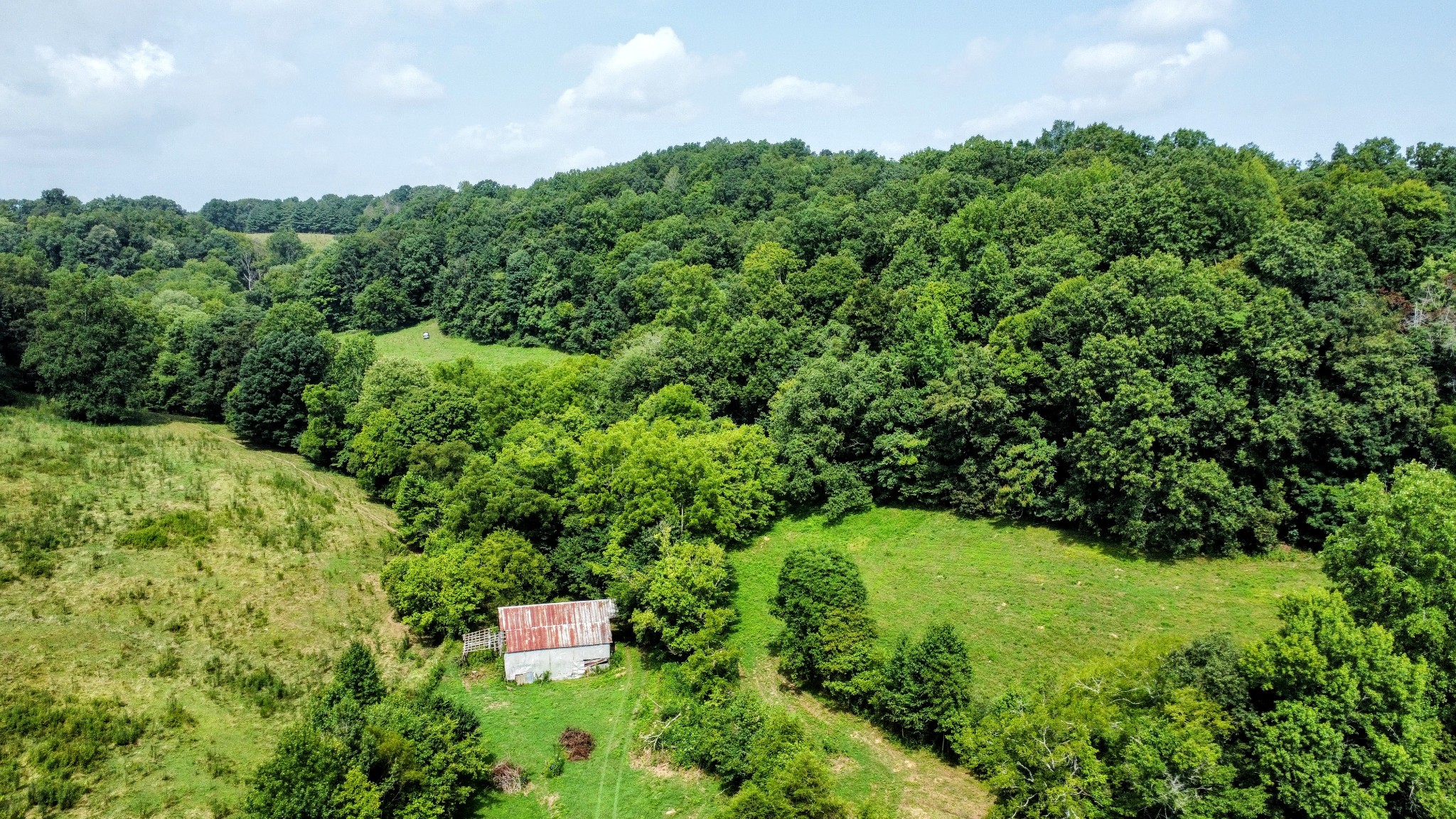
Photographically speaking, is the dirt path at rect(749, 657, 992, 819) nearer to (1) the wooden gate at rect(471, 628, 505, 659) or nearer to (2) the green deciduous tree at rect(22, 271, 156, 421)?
(1) the wooden gate at rect(471, 628, 505, 659)

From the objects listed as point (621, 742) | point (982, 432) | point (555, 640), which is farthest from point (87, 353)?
point (982, 432)

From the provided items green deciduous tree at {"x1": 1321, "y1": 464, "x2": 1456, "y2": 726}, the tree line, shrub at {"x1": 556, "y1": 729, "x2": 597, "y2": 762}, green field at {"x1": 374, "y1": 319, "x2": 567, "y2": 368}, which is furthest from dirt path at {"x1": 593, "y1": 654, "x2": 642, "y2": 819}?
green field at {"x1": 374, "y1": 319, "x2": 567, "y2": 368}

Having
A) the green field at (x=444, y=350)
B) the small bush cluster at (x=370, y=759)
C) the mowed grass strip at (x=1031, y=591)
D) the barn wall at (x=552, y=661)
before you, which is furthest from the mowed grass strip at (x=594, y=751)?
the green field at (x=444, y=350)

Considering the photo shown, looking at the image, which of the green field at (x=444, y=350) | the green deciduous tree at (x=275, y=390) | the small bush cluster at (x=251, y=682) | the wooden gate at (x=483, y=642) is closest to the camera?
the small bush cluster at (x=251, y=682)

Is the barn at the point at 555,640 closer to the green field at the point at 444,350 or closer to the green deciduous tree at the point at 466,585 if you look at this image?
the green deciduous tree at the point at 466,585

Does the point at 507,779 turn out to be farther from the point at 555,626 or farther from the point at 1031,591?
the point at 1031,591

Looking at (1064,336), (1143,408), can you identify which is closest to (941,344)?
(1064,336)
